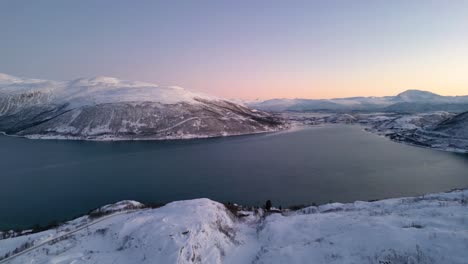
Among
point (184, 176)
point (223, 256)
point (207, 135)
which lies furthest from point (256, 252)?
point (207, 135)

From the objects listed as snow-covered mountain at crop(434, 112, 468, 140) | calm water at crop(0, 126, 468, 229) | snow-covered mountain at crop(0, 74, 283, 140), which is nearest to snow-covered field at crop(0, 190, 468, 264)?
calm water at crop(0, 126, 468, 229)

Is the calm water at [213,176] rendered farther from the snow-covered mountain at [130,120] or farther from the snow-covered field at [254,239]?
the snow-covered mountain at [130,120]

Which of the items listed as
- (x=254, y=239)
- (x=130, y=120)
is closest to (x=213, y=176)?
(x=254, y=239)

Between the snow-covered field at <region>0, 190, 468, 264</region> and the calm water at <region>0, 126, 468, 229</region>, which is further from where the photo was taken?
the calm water at <region>0, 126, 468, 229</region>

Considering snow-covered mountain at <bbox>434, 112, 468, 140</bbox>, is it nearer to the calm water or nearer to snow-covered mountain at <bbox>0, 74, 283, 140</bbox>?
the calm water

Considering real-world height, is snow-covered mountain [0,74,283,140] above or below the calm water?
above

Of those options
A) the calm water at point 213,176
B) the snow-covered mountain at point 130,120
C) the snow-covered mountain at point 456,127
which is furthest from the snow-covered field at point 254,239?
the snow-covered mountain at point 130,120
